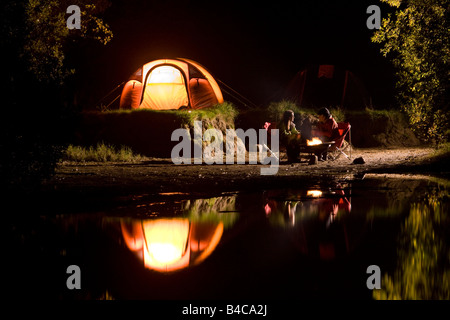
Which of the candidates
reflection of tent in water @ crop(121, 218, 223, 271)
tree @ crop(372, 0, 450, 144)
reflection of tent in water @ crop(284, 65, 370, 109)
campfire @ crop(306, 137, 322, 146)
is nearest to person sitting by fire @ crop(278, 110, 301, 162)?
campfire @ crop(306, 137, 322, 146)

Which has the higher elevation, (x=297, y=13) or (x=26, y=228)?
(x=297, y=13)

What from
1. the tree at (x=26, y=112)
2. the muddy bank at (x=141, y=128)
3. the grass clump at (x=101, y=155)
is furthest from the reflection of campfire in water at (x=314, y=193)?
the muddy bank at (x=141, y=128)

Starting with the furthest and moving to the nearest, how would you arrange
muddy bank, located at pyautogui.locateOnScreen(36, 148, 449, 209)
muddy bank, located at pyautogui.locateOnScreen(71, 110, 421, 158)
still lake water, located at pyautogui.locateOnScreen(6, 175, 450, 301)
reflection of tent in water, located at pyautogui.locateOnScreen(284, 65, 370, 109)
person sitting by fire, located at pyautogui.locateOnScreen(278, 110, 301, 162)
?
reflection of tent in water, located at pyautogui.locateOnScreen(284, 65, 370, 109) < muddy bank, located at pyautogui.locateOnScreen(71, 110, 421, 158) < person sitting by fire, located at pyautogui.locateOnScreen(278, 110, 301, 162) < muddy bank, located at pyautogui.locateOnScreen(36, 148, 449, 209) < still lake water, located at pyautogui.locateOnScreen(6, 175, 450, 301)

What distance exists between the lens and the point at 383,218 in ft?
26.1

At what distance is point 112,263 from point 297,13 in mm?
26888

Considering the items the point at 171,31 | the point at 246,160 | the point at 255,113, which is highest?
the point at 171,31

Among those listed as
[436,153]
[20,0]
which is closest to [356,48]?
[436,153]

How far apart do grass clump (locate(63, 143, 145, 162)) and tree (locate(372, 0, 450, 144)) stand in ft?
25.4

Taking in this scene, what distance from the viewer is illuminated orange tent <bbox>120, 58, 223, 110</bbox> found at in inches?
950

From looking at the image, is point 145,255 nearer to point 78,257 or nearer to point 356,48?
point 78,257

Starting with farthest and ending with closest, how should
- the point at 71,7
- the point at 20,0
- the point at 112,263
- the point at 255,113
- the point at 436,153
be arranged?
the point at 255,113 → the point at 71,7 → the point at 436,153 → the point at 20,0 → the point at 112,263

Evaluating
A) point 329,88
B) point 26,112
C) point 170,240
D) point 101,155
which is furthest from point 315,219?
point 329,88

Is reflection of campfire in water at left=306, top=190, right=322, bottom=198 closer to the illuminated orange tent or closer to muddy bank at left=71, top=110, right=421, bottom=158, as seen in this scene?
muddy bank at left=71, top=110, right=421, bottom=158

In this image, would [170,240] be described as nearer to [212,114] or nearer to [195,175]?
[195,175]
